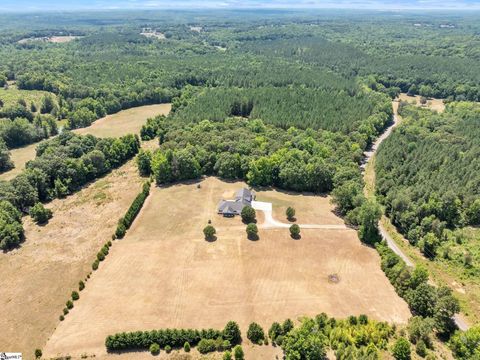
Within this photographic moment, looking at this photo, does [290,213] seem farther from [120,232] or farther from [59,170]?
[59,170]

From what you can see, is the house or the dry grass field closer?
the house

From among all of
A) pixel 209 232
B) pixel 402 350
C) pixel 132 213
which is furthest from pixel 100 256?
pixel 402 350

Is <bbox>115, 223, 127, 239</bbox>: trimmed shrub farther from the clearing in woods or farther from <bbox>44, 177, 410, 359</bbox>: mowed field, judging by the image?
the clearing in woods

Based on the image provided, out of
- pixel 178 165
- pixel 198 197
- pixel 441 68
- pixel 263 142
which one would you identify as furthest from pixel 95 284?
pixel 441 68

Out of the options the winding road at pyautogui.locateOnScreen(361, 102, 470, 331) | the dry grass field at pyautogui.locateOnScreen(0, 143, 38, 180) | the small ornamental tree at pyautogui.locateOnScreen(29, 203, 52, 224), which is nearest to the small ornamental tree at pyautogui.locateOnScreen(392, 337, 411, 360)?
the winding road at pyautogui.locateOnScreen(361, 102, 470, 331)

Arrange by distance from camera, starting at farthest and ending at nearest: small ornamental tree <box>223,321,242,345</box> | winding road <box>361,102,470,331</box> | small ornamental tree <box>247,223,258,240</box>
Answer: small ornamental tree <box>247,223,258,240</box>
winding road <box>361,102,470,331</box>
small ornamental tree <box>223,321,242,345</box>

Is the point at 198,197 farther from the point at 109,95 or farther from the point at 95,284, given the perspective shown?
the point at 109,95
